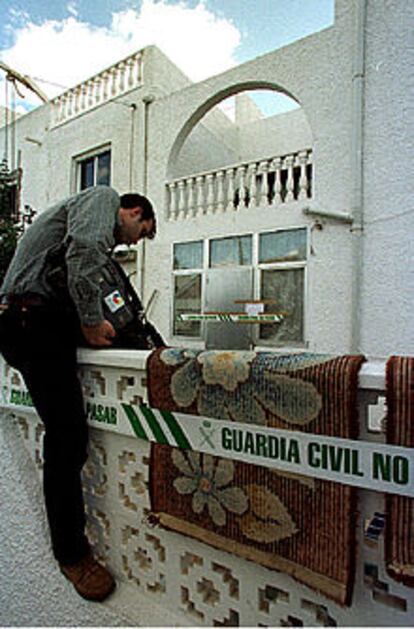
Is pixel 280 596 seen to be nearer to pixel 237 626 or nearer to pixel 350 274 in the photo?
pixel 237 626

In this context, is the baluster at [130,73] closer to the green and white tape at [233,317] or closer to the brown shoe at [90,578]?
the green and white tape at [233,317]

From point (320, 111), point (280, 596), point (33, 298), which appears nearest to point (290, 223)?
point (320, 111)

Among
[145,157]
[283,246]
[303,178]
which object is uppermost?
[145,157]

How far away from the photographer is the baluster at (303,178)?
4.90 meters

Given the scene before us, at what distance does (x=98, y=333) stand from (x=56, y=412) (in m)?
0.29

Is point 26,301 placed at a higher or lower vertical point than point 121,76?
lower

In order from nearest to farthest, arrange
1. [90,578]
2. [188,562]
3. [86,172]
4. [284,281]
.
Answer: [188,562]
[90,578]
[284,281]
[86,172]

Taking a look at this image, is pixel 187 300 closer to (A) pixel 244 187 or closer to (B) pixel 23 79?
(A) pixel 244 187

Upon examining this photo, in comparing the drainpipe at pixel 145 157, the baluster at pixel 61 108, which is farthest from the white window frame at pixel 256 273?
the baluster at pixel 61 108

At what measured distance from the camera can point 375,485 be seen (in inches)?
27.8

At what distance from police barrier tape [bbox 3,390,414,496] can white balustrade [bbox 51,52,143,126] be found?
7155 millimetres

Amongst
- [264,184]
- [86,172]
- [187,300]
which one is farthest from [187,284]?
[86,172]

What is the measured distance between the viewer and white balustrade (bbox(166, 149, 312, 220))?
16.4ft

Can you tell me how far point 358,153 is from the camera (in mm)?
4371
